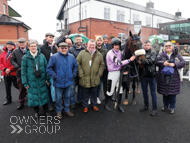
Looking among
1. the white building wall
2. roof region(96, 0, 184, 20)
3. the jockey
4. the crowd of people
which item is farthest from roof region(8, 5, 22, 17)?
the jockey

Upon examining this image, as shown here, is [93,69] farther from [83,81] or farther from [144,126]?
[144,126]

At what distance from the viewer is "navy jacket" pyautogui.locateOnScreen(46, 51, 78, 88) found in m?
3.41

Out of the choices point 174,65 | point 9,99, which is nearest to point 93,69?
point 174,65

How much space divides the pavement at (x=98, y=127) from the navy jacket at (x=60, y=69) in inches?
41.4

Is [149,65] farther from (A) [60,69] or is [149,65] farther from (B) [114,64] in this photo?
(A) [60,69]

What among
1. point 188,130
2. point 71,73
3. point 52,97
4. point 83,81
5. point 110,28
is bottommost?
point 188,130

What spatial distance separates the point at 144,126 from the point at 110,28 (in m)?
19.6

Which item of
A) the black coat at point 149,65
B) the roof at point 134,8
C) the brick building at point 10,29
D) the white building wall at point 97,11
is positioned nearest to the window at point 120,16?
the white building wall at point 97,11

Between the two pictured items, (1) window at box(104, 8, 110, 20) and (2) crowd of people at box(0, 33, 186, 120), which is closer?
(2) crowd of people at box(0, 33, 186, 120)

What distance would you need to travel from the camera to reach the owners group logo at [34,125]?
312 centimetres

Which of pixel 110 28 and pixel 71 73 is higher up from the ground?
pixel 110 28

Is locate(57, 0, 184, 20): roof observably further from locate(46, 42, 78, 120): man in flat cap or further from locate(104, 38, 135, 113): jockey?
locate(46, 42, 78, 120): man in flat cap

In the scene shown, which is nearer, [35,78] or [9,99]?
[35,78]

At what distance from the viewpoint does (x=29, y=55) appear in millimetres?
3424
